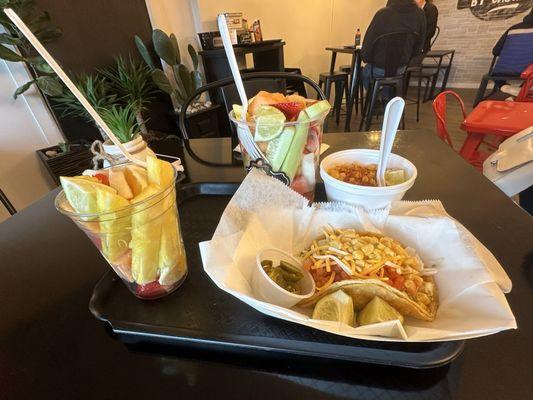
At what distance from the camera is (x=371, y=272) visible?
0.42 meters

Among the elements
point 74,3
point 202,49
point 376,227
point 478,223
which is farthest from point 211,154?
point 202,49

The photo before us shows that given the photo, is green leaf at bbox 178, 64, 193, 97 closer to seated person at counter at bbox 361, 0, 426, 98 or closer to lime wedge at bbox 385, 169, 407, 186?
seated person at counter at bbox 361, 0, 426, 98

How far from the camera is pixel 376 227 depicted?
0.49m

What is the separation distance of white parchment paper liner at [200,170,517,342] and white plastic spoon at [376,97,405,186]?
0.10m

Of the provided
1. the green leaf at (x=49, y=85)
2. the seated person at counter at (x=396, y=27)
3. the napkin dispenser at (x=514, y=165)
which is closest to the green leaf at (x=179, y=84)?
the green leaf at (x=49, y=85)

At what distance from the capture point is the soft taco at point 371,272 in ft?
1.23

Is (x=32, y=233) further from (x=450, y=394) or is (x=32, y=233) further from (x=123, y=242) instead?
(x=450, y=394)

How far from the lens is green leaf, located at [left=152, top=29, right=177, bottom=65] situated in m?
2.19

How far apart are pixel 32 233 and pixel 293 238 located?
63 centimetres

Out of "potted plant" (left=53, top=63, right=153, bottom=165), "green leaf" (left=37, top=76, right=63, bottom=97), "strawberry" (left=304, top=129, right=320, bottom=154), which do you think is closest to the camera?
"strawberry" (left=304, top=129, right=320, bottom=154)

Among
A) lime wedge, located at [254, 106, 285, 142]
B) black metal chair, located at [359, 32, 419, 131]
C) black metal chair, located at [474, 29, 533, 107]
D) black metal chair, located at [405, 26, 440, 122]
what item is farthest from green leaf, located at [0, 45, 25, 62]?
black metal chair, located at [474, 29, 533, 107]

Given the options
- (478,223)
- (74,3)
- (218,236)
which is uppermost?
(74,3)

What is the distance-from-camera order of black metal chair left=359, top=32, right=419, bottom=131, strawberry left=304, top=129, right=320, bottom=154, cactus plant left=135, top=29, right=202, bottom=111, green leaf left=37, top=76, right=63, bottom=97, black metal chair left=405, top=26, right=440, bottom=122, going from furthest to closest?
black metal chair left=405, top=26, right=440, bottom=122
black metal chair left=359, top=32, right=419, bottom=131
cactus plant left=135, top=29, right=202, bottom=111
green leaf left=37, top=76, right=63, bottom=97
strawberry left=304, top=129, right=320, bottom=154

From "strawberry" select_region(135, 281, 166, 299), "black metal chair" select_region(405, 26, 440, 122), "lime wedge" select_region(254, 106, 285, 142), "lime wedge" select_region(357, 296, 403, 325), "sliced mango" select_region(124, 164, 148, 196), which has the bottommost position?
"black metal chair" select_region(405, 26, 440, 122)
